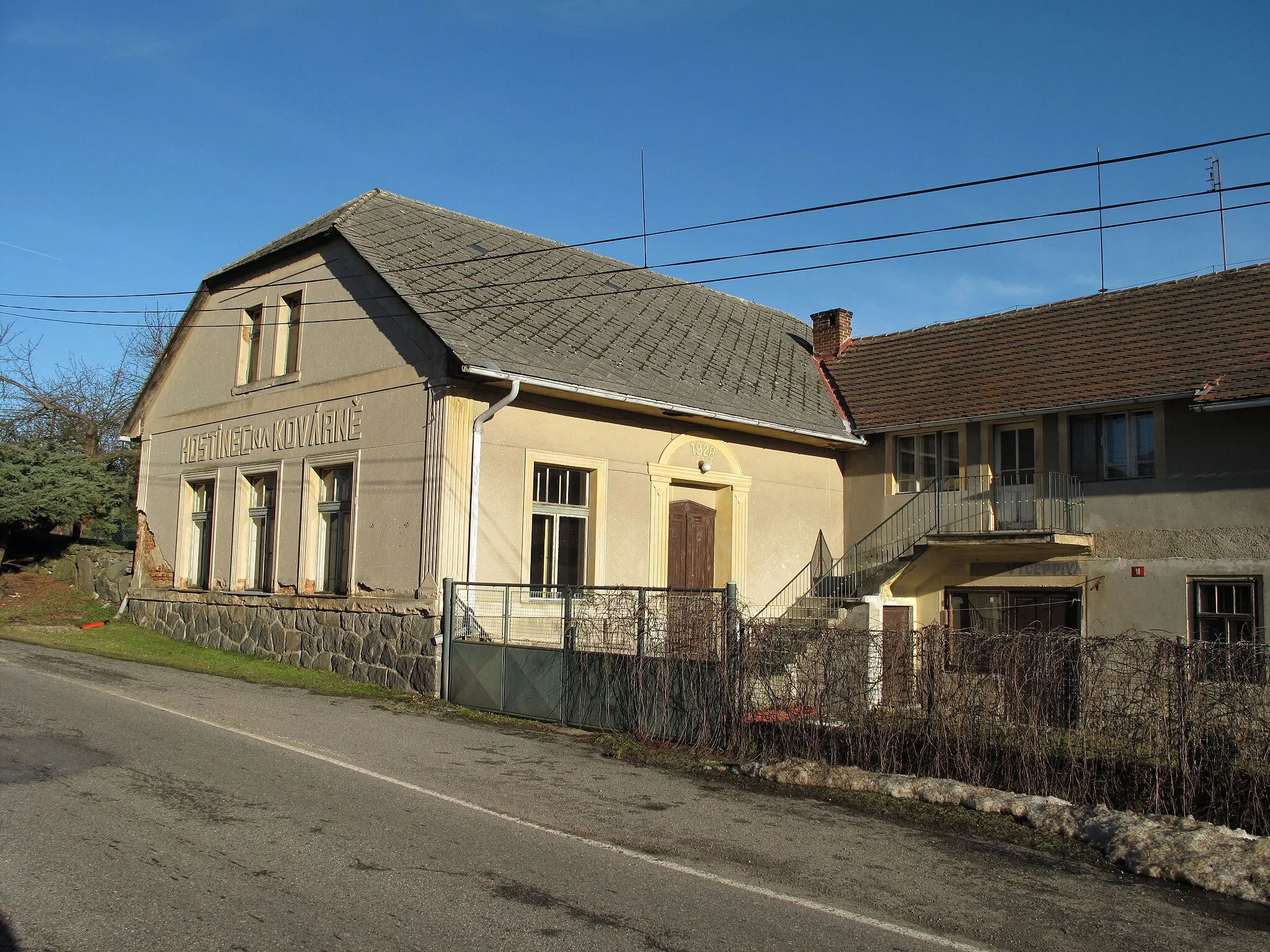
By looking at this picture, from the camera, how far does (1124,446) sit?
16828mm

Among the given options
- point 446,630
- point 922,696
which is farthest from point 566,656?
point 922,696

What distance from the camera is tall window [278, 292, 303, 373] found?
18259 millimetres

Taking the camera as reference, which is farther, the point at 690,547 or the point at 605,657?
the point at 690,547

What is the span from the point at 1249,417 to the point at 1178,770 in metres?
9.08

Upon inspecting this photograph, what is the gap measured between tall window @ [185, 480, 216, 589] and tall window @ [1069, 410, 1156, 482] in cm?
1537

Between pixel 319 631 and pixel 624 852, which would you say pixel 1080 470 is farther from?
pixel 624 852

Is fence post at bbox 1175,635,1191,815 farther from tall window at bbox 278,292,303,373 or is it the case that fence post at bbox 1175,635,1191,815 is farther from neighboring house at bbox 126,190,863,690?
tall window at bbox 278,292,303,373

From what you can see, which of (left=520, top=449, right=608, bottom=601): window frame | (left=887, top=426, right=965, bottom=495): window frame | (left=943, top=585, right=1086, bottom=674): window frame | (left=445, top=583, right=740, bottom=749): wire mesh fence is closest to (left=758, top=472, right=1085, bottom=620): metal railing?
(left=887, top=426, right=965, bottom=495): window frame

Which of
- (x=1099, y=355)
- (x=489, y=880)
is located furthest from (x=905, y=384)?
(x=489, y=880)

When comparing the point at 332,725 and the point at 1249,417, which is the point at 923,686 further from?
the point at 1249,417

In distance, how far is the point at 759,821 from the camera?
8141 mm

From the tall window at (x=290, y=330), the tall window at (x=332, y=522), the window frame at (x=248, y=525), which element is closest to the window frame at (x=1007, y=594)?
the tall window at (x=332, y=522)

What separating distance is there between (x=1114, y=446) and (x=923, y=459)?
11.5 ft

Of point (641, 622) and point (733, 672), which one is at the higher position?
point (641, 622)
